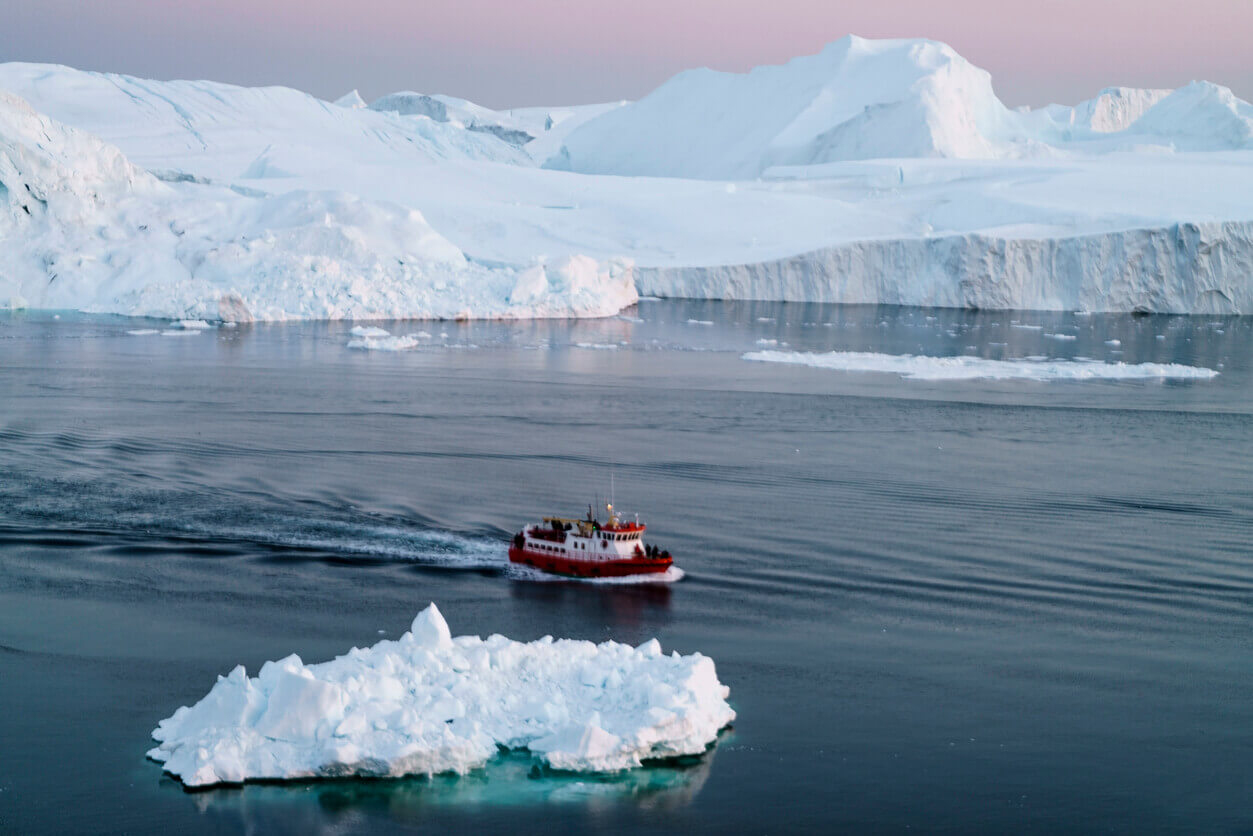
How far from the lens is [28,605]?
37.3ft

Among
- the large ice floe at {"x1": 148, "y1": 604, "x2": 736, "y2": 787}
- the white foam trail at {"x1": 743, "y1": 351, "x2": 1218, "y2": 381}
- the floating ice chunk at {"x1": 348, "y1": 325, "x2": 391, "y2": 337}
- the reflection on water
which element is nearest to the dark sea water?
the reflection on water

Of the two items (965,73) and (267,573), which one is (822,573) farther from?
(965,73)

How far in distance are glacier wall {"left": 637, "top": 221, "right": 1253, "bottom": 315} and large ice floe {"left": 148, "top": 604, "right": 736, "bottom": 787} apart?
36.0m

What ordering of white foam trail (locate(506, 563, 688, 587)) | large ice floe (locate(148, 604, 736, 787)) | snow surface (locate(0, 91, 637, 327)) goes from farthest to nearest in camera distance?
snow surface (locate(0, 91, 637, 327)) → white foam trail (locate(506, 563, 688, 587)) → large ice floe (locate(148, 604, 736, 787))

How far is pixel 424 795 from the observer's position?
815 cm

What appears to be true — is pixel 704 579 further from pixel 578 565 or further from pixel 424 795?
pixel 424 795

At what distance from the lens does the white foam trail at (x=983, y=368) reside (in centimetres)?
2676

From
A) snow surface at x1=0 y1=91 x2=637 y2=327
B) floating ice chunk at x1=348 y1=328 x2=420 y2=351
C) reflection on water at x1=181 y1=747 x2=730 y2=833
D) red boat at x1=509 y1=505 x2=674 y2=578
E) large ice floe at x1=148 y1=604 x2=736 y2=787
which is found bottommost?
reflection on water at x1=181 y1=747 x2=730 y2=833

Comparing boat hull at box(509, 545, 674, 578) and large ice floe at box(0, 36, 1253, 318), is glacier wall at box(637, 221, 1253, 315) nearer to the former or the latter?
large ice floe at box(0, 36, 1253, 318)

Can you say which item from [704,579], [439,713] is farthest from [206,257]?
[439,713]

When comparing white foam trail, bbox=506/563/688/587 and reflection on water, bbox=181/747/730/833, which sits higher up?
white foam trail, bbox=506/563/688/587

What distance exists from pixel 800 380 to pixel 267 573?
49.6 feet

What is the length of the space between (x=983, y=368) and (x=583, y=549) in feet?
53.9

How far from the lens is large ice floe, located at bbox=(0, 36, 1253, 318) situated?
119 ft
